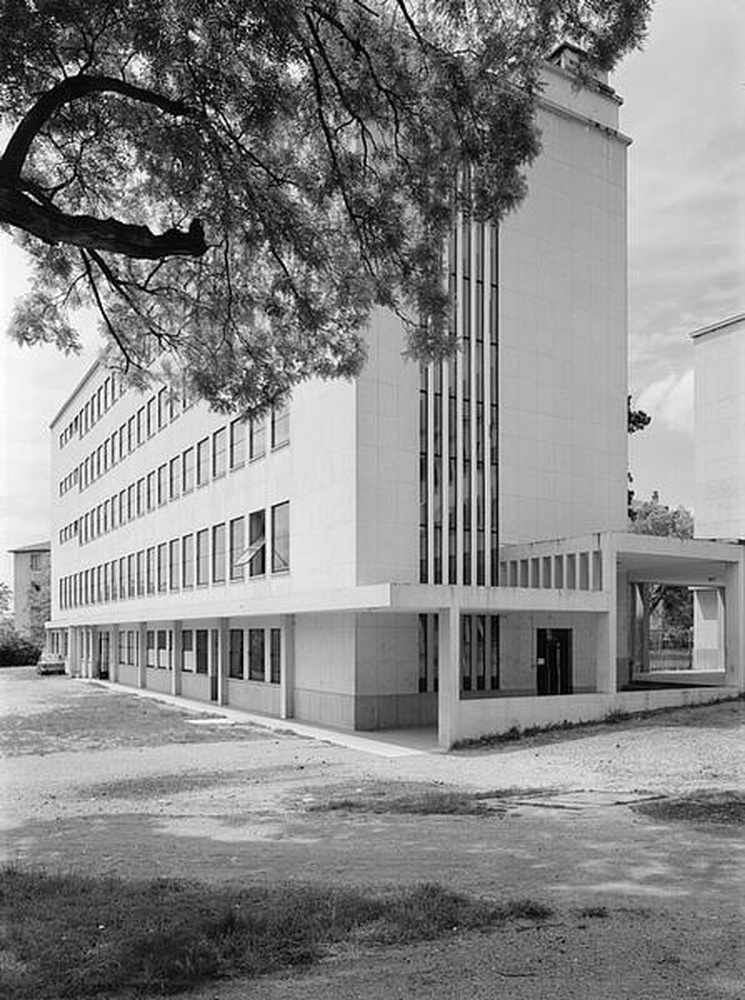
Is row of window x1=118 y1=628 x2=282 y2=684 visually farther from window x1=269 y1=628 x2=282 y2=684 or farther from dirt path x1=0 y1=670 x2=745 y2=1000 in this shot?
dirt path x1=0 y1=670 x2=745 y2=1000

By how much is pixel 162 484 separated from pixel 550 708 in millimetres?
24020

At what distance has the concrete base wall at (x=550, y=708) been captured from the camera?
19328 millimetres

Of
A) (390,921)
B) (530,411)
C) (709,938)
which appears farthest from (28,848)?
(530,411)

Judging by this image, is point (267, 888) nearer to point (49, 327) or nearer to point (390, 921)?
point (390, 921)

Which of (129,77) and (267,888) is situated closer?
(267,888)

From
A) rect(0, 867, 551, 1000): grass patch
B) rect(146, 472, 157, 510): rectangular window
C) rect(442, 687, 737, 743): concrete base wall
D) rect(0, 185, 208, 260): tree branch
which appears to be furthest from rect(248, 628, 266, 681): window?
rect(0, 867, 551, 1000): grass patch

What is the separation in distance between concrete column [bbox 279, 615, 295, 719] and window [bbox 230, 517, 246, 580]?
473 cm

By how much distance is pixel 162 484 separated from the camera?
40.6 metres

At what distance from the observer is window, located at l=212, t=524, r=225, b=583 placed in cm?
3262

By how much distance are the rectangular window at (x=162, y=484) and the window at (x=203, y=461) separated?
4787mm

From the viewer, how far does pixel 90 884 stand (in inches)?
296

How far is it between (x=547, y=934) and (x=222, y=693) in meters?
26.5

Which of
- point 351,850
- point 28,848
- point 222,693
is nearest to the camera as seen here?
point 351,850

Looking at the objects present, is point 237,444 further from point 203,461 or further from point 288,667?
point 288,667
